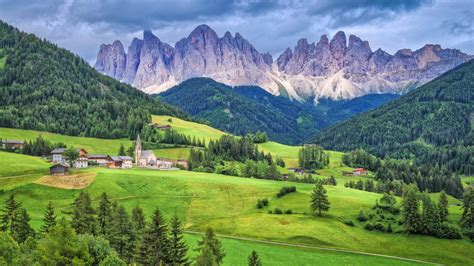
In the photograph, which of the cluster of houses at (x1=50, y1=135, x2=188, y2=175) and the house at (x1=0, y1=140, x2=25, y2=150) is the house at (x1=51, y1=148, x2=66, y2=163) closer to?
the cluster of houses at (x1=50, y1=135, x2=188, y2=175)

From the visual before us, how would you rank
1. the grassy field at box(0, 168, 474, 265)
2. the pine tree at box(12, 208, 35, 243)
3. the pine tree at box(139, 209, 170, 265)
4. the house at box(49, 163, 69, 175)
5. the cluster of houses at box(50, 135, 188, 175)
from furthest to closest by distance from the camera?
1. the cluster of houses at box(50, 135, 188, 175)
2. the house at box(49, 163, 69, 175)
3. the grassy field at box(0, 168, 474, 265)
4. the pine tree at box(12, 208, 35, 243)
5. the pine tree at box(139, 209, 170, 265)

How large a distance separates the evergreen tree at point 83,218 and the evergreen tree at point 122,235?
4.47m

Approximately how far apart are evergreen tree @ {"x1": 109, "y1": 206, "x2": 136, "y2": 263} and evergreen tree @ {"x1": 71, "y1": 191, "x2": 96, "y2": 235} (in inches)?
176

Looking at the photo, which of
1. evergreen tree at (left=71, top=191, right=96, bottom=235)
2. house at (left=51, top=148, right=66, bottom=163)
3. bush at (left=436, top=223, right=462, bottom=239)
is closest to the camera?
evergreen tree at (left=71, top=191, right=96, bottom=235)

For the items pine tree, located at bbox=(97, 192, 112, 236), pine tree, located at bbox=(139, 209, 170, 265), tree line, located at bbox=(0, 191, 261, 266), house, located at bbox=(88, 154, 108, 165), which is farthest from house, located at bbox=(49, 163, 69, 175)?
pine tree, located at bbox=(139, 209, 170, 265)

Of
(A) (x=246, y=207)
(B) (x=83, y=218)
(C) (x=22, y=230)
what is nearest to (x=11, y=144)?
(A) (x=246, y=207)

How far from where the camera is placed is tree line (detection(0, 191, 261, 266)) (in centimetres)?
6062

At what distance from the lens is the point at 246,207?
131000mm

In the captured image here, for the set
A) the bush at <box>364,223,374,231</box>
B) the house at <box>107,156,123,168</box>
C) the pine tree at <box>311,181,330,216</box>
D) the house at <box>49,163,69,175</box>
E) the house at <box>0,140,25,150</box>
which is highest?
the house at <box>0,140,25,150</box>

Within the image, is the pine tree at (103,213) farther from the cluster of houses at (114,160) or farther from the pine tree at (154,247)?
the cluster of houses at (114,160)

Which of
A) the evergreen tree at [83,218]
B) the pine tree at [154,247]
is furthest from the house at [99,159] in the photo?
the pine tree at [154,247]

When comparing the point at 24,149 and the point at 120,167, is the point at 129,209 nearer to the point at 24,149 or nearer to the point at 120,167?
the point at 120,167

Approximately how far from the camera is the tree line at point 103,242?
6062 centimetres

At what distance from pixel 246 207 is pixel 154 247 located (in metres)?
62.0
